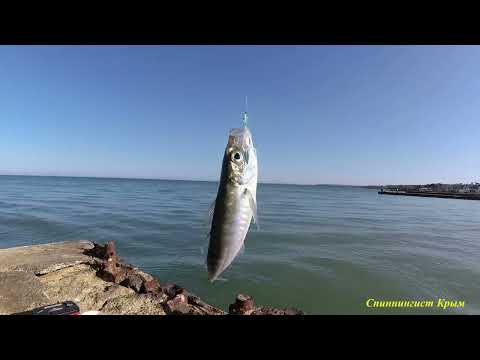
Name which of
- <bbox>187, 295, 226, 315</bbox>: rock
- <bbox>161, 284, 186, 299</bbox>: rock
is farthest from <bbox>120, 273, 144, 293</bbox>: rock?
<bbox>187, 295, 226, 315</bbox>: rock

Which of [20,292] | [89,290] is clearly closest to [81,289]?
[89,290]

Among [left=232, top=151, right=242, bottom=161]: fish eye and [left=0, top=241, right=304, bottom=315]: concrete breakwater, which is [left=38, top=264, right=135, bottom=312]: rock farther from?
[left=232, top=151, right=242, bottom=161]: fish eye

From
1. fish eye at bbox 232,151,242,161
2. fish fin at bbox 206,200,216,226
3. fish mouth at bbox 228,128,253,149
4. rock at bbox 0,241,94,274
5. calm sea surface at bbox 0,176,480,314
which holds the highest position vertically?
fish mouth at bbox 228,128,253,149

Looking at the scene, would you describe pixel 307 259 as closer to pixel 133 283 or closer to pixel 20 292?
pixel 133 283

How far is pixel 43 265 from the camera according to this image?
721 cm

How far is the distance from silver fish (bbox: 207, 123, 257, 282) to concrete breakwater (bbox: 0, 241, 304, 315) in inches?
172

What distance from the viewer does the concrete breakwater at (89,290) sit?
5.53 meters

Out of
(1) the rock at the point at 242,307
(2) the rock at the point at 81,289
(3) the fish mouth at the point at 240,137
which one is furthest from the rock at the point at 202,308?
(3) the fish mouth at the point at 240,137

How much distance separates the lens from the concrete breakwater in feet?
18.1

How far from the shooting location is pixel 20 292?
5.57 m
